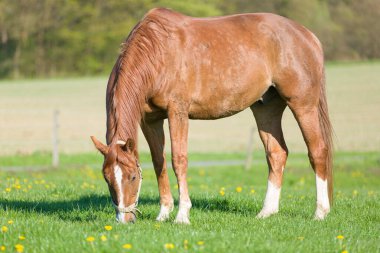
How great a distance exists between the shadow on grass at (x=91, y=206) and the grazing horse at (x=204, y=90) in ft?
1.65

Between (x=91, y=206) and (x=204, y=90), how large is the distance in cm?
214

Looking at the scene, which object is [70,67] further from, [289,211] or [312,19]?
[289,211]

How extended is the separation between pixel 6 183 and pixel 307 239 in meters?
6.33

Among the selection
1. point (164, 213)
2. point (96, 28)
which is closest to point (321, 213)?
point (164, 213)

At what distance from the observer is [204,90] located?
768cm

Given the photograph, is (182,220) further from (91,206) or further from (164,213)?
(91,206)

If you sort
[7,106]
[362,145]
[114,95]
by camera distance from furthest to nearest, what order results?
[7,106], [362,145], [114,95]

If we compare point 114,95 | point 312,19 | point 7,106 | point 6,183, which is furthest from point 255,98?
point 312,19

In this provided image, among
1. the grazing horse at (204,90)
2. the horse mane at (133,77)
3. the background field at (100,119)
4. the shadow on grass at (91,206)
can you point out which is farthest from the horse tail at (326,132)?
the background field at (100,119)

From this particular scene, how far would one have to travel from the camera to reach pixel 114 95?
275 inches

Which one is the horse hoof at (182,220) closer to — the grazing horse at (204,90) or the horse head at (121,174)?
the grazing horse at (204,90)

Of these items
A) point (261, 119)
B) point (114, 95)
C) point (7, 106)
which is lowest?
point (7, 106)

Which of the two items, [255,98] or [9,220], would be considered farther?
[255,98]

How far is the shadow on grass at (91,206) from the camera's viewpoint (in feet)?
25.6
